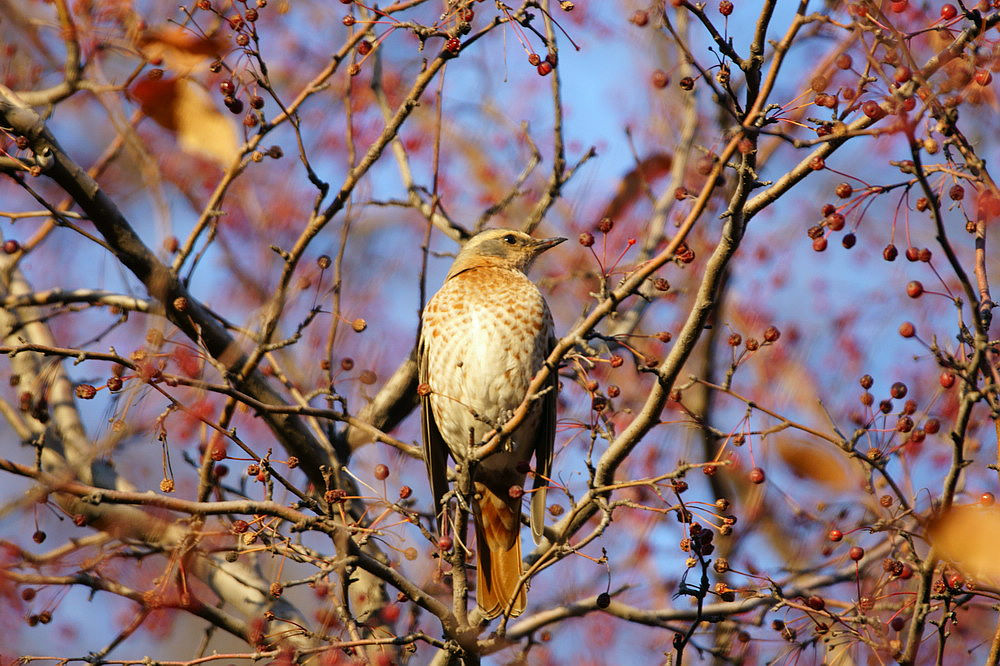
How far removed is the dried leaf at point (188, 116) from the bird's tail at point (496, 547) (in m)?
2.38

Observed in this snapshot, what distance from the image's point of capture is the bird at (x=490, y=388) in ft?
18.2

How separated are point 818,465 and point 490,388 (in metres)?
1.88

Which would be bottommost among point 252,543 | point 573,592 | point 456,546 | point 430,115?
point 252,543

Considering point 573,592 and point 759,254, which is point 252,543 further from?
point 759,254

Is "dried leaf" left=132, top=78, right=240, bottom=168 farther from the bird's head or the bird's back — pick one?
the bird's head

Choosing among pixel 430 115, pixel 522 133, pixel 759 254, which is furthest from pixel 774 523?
pixel 430 115

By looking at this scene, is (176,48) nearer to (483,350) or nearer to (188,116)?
(188,116)

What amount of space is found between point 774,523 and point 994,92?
3.54 metres

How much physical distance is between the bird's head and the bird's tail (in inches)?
62.2

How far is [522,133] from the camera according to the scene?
271 inches

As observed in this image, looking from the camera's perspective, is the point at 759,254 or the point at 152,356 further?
the point at 759,254

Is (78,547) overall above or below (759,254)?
below

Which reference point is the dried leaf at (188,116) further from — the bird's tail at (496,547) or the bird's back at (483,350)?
the bird's tail at (496,547)

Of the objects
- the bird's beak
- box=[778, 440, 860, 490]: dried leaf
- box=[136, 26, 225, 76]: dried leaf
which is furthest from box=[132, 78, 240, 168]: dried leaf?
box=[778, 440, 860, 490]: dried leaf
